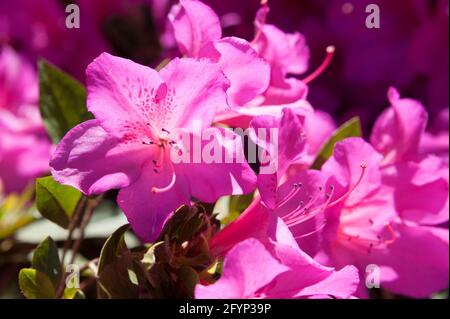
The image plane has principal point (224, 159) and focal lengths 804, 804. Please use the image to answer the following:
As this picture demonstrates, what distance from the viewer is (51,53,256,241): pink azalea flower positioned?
2.06ft

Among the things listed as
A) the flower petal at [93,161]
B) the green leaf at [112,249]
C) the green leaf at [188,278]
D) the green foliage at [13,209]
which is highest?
the flower petal at [93,161]

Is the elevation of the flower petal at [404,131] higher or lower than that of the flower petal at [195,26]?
lower

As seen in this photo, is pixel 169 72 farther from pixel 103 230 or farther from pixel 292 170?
pixel 103 230

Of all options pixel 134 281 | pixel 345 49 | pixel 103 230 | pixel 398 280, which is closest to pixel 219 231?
pixel 134 281

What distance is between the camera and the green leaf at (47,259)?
28.5 inches

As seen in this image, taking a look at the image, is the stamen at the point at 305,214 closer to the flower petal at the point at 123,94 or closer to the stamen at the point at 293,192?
the stamen at the point at 293,192

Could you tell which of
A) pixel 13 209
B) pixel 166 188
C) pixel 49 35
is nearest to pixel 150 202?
pixel 166 188

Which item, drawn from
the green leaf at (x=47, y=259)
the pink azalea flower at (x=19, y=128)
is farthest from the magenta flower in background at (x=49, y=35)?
the green leaf at (x=47, y=259)

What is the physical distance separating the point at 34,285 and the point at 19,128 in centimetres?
51

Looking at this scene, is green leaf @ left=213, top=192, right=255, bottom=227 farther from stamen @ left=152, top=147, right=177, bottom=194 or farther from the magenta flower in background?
the magenta flower in background

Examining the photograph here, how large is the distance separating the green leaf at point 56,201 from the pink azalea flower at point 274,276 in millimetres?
234

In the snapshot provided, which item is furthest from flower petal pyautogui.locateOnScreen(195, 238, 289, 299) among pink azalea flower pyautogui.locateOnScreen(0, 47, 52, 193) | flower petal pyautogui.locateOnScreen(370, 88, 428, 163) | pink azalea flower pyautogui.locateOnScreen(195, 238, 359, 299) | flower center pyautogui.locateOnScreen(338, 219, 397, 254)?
pink azalea flower pyautogui.locateOnScreen(0, 47, 52, 193)

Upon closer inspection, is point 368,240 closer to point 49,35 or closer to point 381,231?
point 381,231

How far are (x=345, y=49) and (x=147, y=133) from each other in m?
0.52
